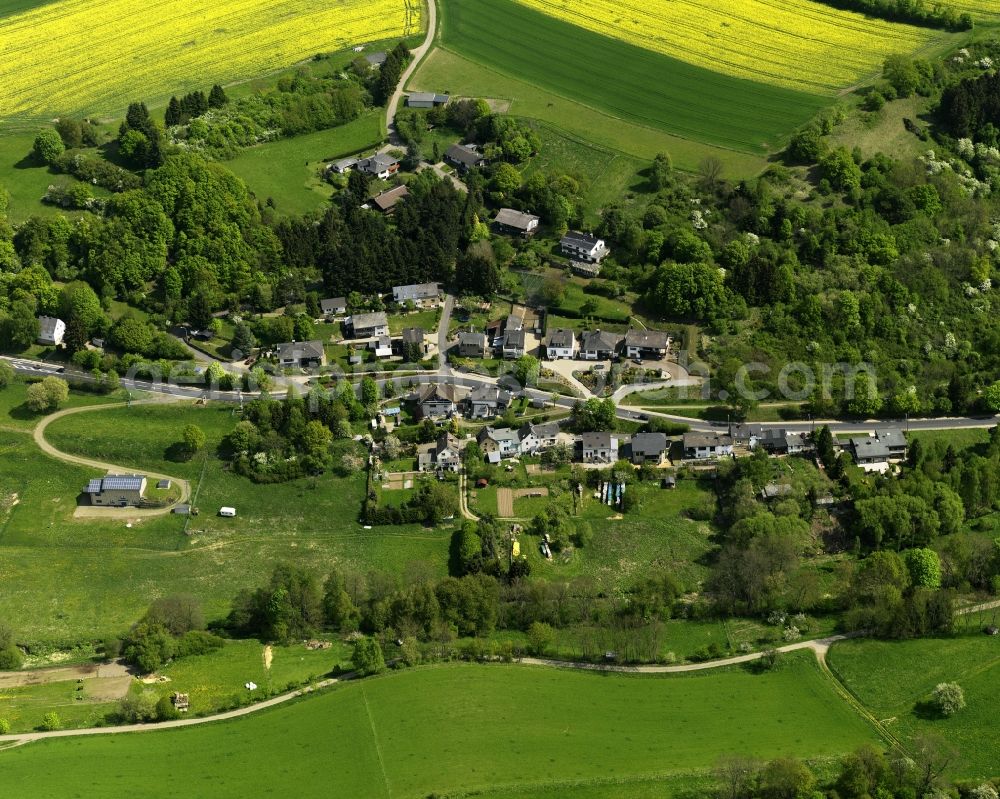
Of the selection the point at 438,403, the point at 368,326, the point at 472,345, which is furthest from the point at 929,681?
the point at 368,326

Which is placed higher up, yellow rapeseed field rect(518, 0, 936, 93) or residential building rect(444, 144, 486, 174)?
yellow rapeseed field rect(518, 0, 936, 93)

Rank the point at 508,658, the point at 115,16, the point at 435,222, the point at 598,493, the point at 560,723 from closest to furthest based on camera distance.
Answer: the point at 560,723 → the point at 508,658 → the point at 598,493 → the point at 435,222 → the point at 115,16

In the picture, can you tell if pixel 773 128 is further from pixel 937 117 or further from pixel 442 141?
pixel 442 141

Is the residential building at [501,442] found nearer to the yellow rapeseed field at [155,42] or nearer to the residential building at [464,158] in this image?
the residential building at [464,158]

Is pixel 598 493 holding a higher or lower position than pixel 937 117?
lower

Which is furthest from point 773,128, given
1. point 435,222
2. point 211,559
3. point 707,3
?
point 211,559

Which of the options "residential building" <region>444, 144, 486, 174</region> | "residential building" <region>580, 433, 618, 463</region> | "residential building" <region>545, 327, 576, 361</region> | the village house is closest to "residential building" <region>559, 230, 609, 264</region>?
"residential building" <region>545, 327, 576, 361</region>

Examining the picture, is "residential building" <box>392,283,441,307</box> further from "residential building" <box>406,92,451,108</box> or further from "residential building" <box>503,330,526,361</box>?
"residential building" <box>406,92,451,108</box>
